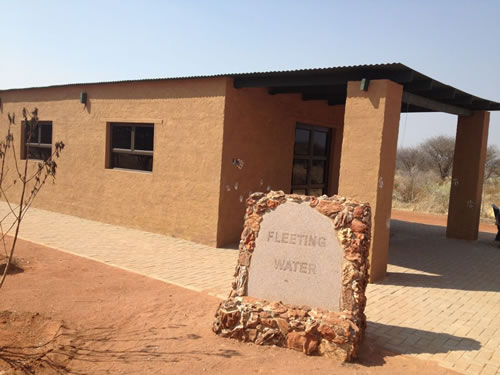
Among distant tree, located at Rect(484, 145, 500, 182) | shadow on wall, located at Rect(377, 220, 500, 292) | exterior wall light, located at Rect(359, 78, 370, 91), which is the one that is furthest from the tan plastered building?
distant tree, located at Rect(484, 145, 500, 182)

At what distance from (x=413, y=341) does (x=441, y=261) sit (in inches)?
187

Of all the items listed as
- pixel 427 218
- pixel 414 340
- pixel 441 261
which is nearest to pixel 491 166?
pixel 427 218

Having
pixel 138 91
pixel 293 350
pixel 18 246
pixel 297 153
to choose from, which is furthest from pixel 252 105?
pixel 293 350

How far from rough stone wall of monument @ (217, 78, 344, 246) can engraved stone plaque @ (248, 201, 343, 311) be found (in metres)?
4.34

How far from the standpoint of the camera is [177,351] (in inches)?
157

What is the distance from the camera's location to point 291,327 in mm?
4207

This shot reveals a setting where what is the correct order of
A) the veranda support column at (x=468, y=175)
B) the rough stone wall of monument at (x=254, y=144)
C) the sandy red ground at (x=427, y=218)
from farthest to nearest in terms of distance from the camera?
the sandy red ground at (x=427, y=218)
the veranda support column at (x=468, y=175)
the rough stone wall of monument at (x=254, y=144)

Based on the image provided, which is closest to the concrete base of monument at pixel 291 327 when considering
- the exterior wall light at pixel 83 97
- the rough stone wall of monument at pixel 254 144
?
the rough stone wall of monument at pixel 254 144

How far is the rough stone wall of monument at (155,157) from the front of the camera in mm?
9000

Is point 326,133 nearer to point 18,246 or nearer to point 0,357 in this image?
point 18,246

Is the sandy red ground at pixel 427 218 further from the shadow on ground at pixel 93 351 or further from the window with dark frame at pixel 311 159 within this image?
the shadow on ground at pixel 93 351

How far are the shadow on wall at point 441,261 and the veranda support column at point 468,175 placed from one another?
18.4 inches

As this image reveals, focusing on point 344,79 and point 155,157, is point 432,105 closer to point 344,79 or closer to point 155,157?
point 344,79

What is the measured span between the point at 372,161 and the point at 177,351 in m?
4.36
